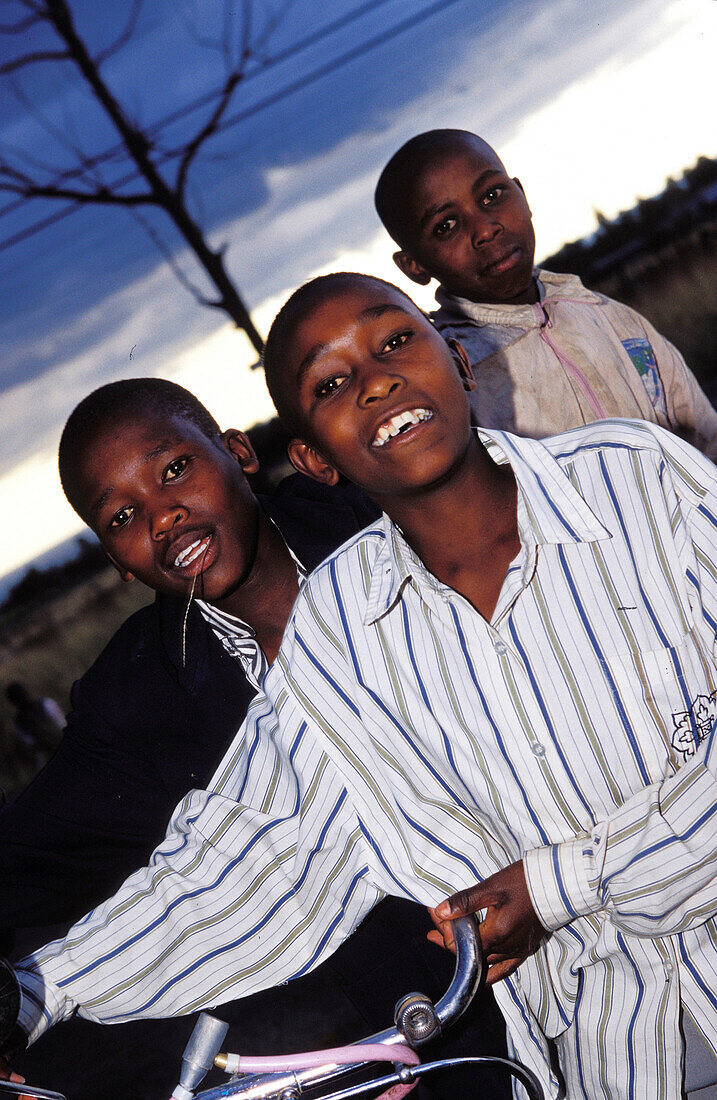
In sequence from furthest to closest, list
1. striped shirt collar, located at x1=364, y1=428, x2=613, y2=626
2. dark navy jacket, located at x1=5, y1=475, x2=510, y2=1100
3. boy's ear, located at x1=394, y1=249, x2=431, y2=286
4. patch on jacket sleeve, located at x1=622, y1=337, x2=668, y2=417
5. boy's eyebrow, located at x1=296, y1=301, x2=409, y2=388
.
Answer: boy's ear, located at x1=394, y1=249, x2=431, y2=286
patch on jacket sleeve, located at x1=622, y1=337, x2=668, y2=417
dark navy jacket, located at x1=5, y1=475, x2=510, y2=1100
boy's eyebrow, located at x1=296, y1=301, x2=409, y2=388
striped shirt collar, located at x1=364, y1=428, x2=613, y2=626

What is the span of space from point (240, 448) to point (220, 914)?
0.99 m

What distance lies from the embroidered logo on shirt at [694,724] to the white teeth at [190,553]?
2.95ft

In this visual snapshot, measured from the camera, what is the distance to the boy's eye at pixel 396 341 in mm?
1283

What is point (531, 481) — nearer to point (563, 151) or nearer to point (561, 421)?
point (561, 421)

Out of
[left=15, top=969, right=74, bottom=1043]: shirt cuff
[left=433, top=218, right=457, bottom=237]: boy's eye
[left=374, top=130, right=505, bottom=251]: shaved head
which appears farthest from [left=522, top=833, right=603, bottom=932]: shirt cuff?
[left=374, top=130, right=505, bottom=251]: shaved head

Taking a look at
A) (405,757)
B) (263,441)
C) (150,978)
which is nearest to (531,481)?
(405,757)

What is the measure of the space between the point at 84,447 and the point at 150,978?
965 mm

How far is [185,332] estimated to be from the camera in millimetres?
2969

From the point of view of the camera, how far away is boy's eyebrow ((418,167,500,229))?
228 cm

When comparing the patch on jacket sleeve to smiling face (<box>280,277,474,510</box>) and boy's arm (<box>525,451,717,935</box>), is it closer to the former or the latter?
smiling face (<box>280,277,474,510</box>)

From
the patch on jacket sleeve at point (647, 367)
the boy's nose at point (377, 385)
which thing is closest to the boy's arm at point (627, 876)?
the boy's nose at point (377, 385)

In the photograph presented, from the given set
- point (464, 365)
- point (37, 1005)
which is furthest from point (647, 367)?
point (37, 1005)

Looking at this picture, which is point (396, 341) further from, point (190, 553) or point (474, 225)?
point (474, 225)

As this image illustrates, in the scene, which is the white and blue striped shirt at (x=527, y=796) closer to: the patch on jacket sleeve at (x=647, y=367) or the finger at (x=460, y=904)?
the finger at (x=460, y=904)
